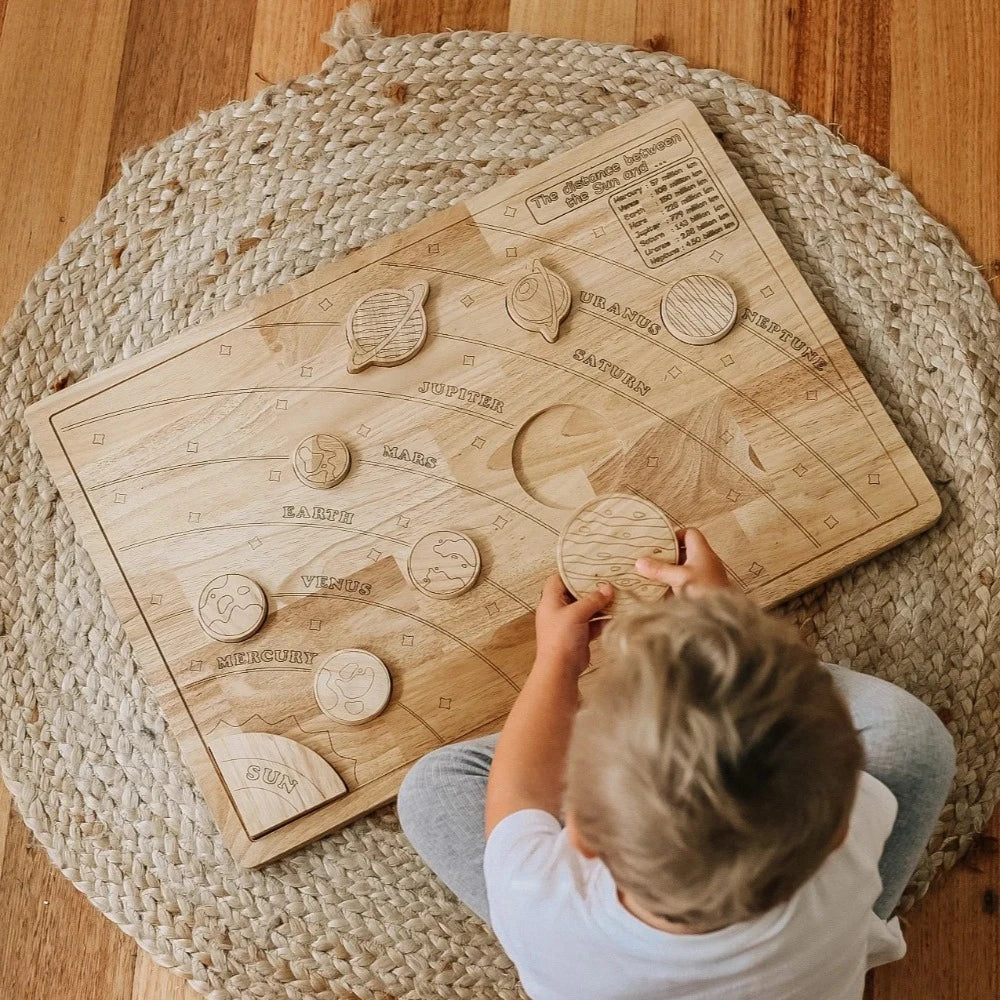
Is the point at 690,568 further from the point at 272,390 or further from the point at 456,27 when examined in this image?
the point at 456,27

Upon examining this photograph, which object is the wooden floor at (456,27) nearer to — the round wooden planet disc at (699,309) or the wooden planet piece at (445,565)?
the round wooden planet disc at (699,309)

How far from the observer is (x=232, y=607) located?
75 cm

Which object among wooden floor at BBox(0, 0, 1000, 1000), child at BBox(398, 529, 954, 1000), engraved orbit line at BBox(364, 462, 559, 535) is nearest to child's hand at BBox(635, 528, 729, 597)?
child at BBox(398, 529, 954, 1000)

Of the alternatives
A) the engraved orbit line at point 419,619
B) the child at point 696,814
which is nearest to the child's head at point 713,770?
the child at point 696,814

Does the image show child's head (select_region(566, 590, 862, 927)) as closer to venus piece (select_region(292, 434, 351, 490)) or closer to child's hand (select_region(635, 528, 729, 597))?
child's hand (select_region(635, 528, 729, 597))

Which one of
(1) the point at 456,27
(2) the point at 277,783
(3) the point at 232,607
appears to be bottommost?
(2) the point at 277,783

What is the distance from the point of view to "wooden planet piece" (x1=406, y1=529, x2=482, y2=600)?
29.3 inches


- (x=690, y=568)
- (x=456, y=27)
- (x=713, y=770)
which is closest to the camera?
(x=713, y=770)

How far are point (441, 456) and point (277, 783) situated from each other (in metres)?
0.27

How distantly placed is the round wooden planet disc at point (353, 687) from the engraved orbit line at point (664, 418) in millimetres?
258

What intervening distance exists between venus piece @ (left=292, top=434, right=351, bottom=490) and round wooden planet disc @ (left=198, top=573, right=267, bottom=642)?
9 centimetres

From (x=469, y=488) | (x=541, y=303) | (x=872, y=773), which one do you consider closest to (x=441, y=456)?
(x=469, y=488)

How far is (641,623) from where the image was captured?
1.56ft

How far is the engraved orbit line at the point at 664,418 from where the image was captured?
752 millimetres
